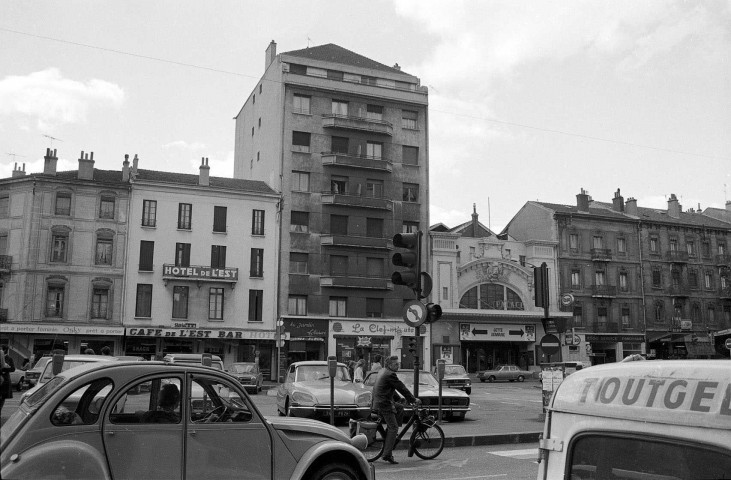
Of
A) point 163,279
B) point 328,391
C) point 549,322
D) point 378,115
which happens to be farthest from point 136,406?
point 378,115

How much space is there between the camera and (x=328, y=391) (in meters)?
16.3

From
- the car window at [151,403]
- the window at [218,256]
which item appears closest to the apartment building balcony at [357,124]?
the window at [218,256]

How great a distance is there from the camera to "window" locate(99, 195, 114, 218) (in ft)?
140

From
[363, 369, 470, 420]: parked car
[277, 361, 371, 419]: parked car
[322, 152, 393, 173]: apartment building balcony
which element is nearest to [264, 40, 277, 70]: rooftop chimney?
[322, 152, 393, 173]: apartment building balcony

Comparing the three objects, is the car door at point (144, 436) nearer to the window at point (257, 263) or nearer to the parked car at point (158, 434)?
the parked car at point (158, 434)

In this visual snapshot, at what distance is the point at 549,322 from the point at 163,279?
30991 millimetres

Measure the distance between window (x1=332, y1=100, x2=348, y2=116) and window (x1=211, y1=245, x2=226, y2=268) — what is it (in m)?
13.3

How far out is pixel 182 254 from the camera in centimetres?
4400

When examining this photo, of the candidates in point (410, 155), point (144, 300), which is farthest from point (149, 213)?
point (410, 155)

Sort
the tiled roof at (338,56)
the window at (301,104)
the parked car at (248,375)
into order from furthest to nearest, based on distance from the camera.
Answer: the tiled roof at (338,56) → the window at (301,104) → the parked car at (248,375)

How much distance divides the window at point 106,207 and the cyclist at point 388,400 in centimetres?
3538

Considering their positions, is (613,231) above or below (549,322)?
above

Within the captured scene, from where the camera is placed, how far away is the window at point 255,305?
45.0 m

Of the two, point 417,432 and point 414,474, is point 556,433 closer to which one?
point 414,474
